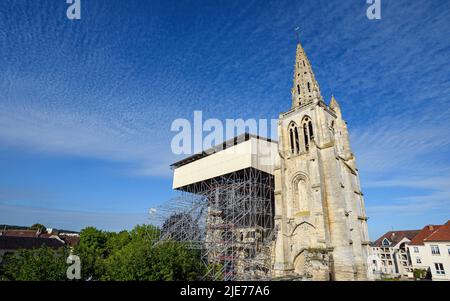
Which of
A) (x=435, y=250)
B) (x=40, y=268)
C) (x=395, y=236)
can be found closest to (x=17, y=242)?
(x=40, y=268)

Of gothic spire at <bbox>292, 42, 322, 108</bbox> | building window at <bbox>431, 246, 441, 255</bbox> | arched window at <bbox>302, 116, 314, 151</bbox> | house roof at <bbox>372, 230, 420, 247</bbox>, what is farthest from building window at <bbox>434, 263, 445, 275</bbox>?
gothic spire at <bbox>292, 42, 322, 108</bbox>

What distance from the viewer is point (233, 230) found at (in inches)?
949

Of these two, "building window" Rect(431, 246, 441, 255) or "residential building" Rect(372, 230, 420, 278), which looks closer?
"building window" Rect(431, 246, 441, 255)

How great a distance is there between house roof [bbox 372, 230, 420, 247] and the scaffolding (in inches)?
1353

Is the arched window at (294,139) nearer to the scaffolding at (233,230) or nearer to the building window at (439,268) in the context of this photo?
the scaffolding at (233,230)

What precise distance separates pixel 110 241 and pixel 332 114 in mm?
34095

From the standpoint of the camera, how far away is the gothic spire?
90.9 feet

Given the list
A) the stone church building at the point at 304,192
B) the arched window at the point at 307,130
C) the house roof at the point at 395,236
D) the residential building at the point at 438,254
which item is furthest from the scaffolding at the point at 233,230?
the house roof at the point at 395,236

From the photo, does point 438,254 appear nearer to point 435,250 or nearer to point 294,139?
point 435,250

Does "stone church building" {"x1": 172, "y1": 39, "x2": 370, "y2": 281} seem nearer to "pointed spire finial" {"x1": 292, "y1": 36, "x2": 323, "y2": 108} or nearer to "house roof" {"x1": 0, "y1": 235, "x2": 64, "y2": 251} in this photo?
"pointed spire finial" {"x1": 292, "y1": 36, "x2": 323, "y2": 108}

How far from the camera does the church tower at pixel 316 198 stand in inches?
783

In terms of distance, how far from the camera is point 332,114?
89.6ft
